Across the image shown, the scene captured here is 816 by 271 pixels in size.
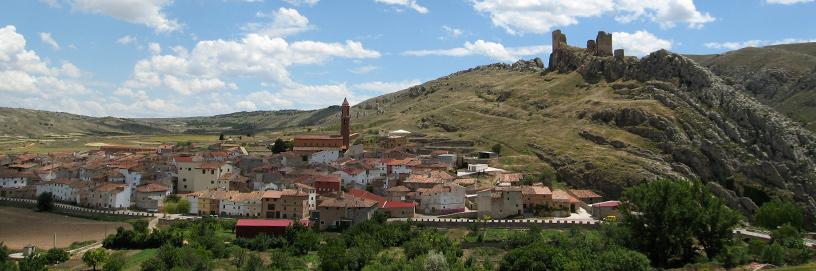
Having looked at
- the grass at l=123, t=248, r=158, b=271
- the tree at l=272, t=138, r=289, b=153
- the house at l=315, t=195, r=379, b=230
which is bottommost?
the grass at l=123, t=248, r=158, b=271

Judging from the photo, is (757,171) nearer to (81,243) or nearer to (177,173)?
(177,173)

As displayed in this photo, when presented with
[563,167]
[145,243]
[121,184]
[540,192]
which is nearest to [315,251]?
[145,243]

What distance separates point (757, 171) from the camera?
88.6m

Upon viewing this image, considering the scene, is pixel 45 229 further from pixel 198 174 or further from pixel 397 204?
pixel 397 204

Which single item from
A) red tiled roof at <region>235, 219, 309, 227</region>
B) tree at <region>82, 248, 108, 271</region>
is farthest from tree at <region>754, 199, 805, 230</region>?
tree at <region>82, 248, 108, 271</region>

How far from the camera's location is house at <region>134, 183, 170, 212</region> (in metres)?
70.4

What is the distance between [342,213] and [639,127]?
164 ft

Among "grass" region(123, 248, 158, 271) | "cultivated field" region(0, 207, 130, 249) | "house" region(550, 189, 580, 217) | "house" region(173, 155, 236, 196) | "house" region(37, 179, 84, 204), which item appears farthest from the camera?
"house" region(173, 155, 236, 196)

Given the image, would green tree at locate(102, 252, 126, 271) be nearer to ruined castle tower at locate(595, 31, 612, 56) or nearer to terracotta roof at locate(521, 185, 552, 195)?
terracotta roof at locate(521, 185, 552, 195)

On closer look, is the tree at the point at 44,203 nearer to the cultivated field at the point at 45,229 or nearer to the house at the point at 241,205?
the cultivated field at the point at 45,229

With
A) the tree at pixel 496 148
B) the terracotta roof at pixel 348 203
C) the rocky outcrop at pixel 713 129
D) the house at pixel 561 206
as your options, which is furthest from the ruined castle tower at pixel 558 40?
the terracotta roof at pixel 348 203

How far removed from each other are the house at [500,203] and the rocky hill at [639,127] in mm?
16937

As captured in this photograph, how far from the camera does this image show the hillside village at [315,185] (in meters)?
64.4

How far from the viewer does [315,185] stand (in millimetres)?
68562
